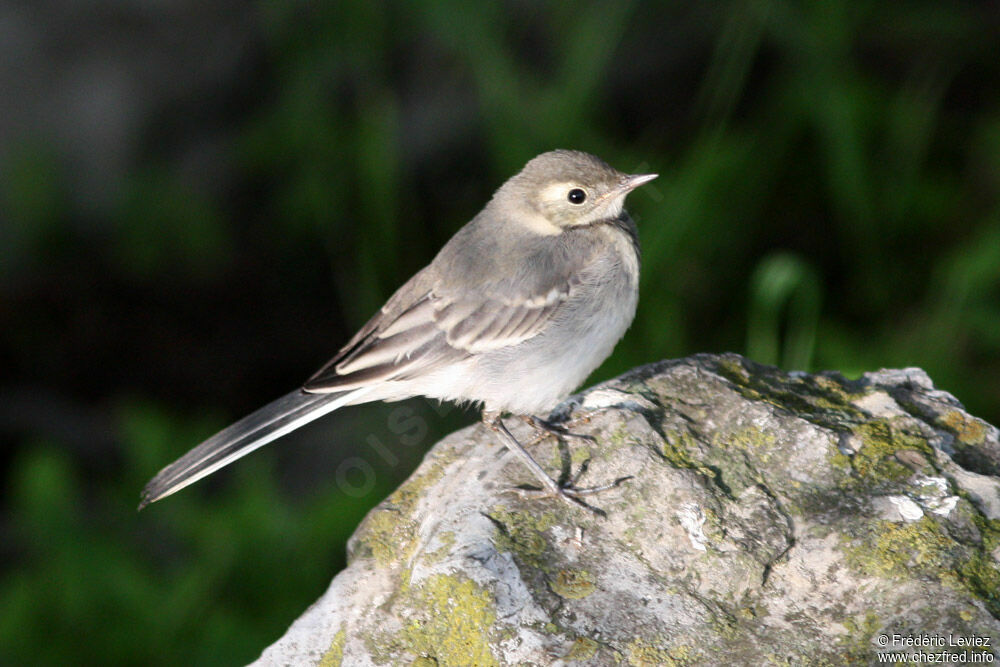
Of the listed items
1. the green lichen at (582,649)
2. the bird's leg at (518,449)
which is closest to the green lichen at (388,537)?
the bird's leg at (518,449)

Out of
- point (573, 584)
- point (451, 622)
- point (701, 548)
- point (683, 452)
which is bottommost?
point (451, 622)

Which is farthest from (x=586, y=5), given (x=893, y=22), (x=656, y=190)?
(x=893, y=22)

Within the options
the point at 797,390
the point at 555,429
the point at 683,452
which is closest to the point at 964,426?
the point at 797,390

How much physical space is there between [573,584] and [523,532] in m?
0.26

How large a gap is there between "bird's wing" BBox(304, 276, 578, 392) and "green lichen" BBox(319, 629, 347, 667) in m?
1.09

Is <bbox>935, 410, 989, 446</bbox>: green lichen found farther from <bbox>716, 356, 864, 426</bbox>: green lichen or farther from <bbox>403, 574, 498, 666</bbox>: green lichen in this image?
<bbox>403, 574, 498, 666</bbox>: green lichen

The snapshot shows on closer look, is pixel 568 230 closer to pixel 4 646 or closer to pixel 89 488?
pixel 4 646

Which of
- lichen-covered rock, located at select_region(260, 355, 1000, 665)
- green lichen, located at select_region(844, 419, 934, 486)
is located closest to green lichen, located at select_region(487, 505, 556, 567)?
lichen-covered rock, located at select_region(260, 355, 1000, 665)

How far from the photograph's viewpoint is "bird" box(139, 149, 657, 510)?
4020 mm

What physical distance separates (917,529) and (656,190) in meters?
3.76

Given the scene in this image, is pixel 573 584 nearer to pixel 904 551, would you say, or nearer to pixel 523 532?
pixel 523 532

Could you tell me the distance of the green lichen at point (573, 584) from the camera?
10.2 feet

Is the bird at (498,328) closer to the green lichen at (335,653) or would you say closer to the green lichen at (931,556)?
the green lichen at (335,653)

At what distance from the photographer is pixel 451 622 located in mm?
3055
